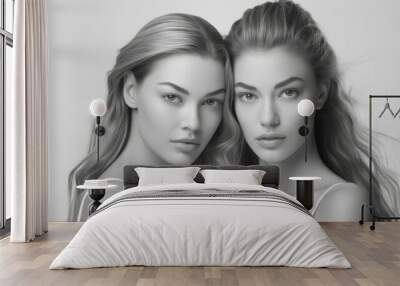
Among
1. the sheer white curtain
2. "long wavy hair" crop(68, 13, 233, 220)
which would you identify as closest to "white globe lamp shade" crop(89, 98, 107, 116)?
"long wavy hair" crop(68, 13, 233, 220)

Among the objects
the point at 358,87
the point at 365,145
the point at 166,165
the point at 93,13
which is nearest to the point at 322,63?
the point at 358,87

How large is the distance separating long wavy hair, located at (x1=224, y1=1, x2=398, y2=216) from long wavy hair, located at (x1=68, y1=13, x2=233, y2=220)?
276 mm

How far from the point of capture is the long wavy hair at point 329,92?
7684 mm

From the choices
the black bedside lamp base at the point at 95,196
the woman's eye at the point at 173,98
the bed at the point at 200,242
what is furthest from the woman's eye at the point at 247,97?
the bed at the point at 200,242

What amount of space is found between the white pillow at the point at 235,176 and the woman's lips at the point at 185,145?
557 mm

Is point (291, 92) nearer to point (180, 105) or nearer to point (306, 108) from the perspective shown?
point (306, 108)

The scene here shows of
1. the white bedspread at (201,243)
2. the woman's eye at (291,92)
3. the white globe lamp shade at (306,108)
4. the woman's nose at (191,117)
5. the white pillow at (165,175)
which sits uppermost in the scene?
the woman's eye at (291,92)

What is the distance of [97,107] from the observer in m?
7.35

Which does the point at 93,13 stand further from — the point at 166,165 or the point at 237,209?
the point at 237,209

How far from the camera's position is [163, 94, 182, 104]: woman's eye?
300 inches

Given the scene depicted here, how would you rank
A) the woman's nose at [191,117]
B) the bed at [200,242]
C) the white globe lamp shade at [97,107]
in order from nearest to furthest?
the bed at [200,242]
the white globe lamp shade at [97,107]
the woman's nose at [191,117]

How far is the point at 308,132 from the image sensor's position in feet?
25.2

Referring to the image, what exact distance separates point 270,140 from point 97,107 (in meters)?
2.24

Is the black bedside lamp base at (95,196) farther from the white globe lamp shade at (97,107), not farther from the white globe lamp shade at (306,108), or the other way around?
the white globe lamp shade at (306,108)
